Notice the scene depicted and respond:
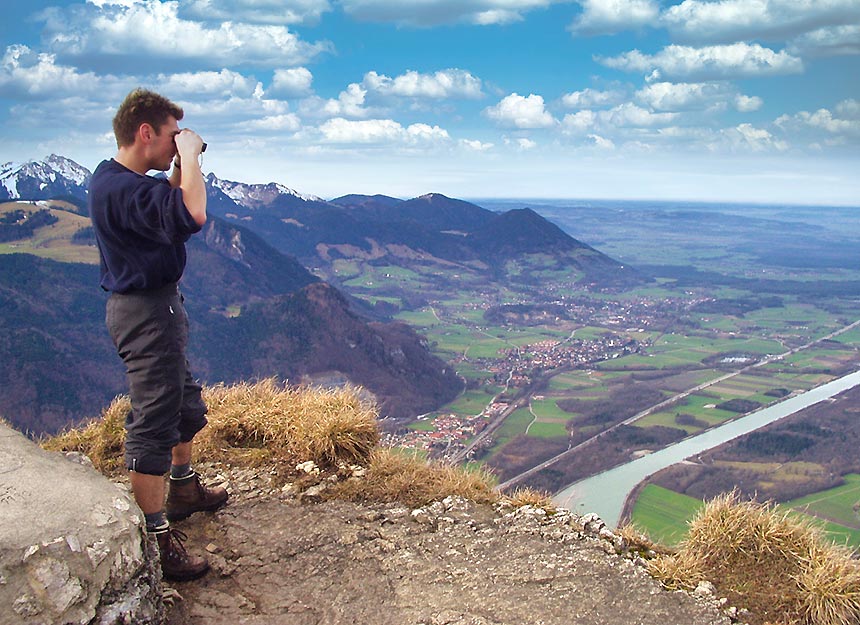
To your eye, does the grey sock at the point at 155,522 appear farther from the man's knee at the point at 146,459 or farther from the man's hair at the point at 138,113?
the man's hair at the point at 138,113

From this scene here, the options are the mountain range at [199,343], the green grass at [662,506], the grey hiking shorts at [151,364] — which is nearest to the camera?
the grey hiking shorts at [151,364]

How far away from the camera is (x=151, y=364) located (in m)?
5.16

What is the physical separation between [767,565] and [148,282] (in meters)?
5.56

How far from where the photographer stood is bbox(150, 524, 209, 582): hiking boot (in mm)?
5250

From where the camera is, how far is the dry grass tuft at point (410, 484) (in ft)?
22.7

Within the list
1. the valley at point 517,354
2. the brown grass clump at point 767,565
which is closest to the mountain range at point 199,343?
the valley at point 517,354

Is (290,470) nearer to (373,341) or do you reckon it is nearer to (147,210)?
(147,210)

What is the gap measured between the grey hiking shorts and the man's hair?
1.17 meters

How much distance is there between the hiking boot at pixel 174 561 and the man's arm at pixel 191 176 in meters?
2.41

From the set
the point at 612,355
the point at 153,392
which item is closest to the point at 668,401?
the point at 612,355

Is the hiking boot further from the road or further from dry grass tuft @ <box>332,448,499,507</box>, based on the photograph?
the road

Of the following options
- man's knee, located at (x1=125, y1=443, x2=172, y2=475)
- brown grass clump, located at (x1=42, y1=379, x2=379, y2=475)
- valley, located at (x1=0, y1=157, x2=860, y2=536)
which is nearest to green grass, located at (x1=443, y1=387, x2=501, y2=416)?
valley, located at (x1=0, y1=157, x2=860, y2=536)

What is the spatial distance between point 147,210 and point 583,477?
42002 mm

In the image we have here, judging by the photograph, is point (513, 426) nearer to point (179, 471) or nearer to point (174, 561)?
point (179, 471)
